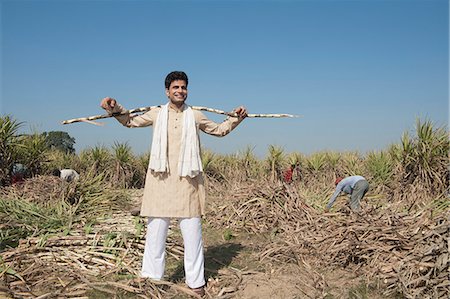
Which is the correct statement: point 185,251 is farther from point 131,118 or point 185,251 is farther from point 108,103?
point 108,103

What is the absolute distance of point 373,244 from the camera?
3904 mm

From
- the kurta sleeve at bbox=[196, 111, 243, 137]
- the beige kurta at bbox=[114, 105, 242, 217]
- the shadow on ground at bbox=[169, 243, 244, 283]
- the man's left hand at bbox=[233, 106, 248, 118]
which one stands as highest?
the man's left hand at bbox=[233, 106, 248, 118]

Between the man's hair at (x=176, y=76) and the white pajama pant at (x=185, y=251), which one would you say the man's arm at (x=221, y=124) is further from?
the white pajama pant at (x=185, y=251)

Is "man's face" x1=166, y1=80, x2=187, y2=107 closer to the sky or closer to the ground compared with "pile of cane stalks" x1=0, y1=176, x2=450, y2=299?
closer to the sky

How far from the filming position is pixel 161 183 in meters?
3.50

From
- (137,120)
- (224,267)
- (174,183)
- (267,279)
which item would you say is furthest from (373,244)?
(137,120)

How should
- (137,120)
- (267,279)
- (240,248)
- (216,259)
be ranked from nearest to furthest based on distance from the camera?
(137,120) < (267,279) < (216,259) < (240,248)

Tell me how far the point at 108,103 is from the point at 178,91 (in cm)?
61

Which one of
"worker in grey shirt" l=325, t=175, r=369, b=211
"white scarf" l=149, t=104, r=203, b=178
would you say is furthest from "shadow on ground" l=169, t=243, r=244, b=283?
Result: "worker in grey shirt" l=325, t=175, r=369, b=211

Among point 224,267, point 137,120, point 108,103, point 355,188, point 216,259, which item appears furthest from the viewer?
point 355,188

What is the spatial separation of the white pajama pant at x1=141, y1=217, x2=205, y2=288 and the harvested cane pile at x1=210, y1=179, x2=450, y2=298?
1271 mm

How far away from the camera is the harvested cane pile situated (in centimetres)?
316

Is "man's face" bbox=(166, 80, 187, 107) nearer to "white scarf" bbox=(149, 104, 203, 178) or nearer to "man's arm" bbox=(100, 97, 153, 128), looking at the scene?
"white scarf" bbox=(149, 104, 203, 178)

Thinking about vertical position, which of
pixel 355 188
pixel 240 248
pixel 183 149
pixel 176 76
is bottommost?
pixel 240 248
